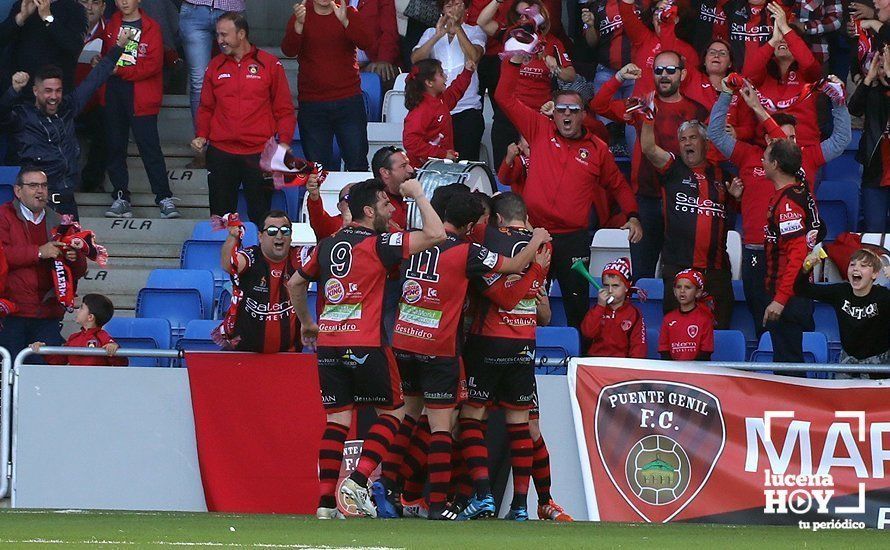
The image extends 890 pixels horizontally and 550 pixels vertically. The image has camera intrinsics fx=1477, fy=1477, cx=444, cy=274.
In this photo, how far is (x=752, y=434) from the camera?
930 cm

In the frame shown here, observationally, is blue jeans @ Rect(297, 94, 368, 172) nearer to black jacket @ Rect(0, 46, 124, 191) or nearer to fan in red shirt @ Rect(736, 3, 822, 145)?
black jacket @ Rect(0, 46, 124, 191)

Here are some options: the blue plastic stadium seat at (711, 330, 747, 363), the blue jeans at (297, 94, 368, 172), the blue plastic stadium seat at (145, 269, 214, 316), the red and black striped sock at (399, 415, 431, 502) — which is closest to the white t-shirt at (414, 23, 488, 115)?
the blue jeans at (297, 94, 368, 172)

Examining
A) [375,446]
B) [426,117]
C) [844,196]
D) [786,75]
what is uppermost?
[786,75]

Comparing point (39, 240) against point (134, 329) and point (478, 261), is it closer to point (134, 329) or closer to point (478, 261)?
point (134, 329)

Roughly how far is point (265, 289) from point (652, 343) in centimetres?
293

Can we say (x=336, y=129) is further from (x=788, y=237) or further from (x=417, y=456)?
(x=417, y=456)

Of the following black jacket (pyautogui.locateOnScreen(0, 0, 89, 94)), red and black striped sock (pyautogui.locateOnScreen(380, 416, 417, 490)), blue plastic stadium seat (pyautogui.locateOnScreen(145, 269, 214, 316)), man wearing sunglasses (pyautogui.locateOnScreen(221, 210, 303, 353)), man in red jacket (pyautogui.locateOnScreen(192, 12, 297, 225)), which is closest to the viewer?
red and black striped sock (pyautogui.locateOnScreen(380, 416, 417, 490))

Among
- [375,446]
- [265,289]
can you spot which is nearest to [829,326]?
[265,289]

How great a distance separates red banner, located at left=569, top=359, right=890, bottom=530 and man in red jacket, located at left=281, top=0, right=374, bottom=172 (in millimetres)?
4060

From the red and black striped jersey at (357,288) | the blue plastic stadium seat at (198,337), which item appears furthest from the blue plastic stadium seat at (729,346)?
the blue plastic stadium seat at (198,337)

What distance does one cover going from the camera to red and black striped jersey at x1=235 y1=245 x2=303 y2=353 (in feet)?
32.0

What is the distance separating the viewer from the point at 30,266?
34.6 ft

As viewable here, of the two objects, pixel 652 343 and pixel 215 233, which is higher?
pixel 215 233

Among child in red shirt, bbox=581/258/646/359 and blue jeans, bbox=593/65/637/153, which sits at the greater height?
blue jeans, bbox=593/65/637/153
